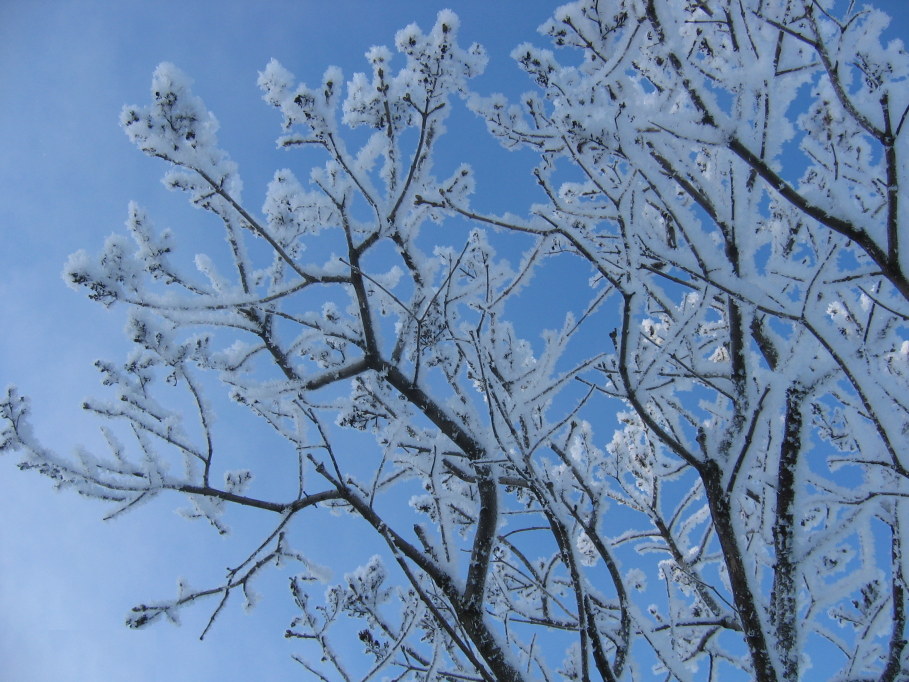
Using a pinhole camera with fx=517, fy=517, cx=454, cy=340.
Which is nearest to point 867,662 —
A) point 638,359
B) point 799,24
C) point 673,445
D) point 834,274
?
point 673,445

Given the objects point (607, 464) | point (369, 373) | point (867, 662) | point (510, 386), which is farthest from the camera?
point (607, 464)

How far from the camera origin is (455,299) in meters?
2.74

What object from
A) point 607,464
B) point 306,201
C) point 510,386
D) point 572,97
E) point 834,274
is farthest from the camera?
point 607,464

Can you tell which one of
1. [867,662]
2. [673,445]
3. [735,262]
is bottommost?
[867,662]

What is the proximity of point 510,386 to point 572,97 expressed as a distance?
1260mm

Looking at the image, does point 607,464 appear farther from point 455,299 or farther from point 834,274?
point 834,274

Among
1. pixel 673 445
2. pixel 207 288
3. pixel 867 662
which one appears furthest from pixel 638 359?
pixel 207 288

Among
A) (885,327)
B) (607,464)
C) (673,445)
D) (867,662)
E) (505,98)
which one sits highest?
(505,98)

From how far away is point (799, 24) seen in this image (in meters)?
1.93

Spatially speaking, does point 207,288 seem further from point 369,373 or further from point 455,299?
point 455,299

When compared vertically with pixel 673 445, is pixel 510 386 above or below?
above

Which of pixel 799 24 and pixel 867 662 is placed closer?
pixel 799 24

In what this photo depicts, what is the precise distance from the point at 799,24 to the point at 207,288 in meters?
2.62

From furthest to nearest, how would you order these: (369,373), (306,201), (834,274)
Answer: (369,373), (306,201), (834,274)
